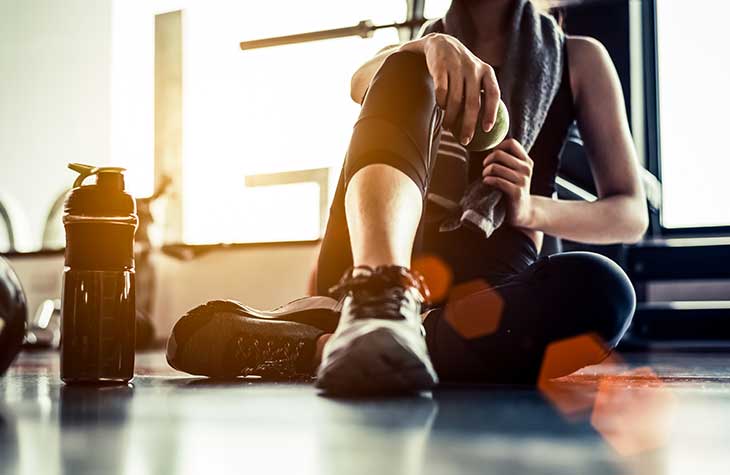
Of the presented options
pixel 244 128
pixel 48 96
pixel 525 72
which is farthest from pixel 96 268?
pixel 48 96

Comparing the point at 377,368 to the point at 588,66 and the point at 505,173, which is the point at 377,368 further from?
the point at 588,66

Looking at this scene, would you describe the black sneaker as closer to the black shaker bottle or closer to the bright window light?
the black shaker bottle

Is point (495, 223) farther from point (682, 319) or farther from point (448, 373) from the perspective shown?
point (682, 319)

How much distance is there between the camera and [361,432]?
1.97 ft

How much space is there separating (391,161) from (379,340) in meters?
0.26

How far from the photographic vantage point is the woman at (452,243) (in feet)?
2.81

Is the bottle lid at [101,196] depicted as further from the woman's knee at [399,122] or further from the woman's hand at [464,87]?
the woman's hand at [464,87]

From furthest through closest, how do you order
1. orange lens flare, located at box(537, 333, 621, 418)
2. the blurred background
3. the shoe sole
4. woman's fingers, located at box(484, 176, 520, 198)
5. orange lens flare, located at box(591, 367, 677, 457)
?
the blurred background, woman's fingers, located at box(484, 176, 520, 198), orange lens flare, located at box(537, 333, 621, 418), the shoe sole, orange lens flare, located at box(591, 367, 677, 457)

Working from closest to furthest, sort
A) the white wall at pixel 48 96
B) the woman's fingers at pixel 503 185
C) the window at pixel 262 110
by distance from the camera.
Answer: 1. the woman's fingers at pixel 503 185
2. the window at pixel 262 110
3. the white wall at pixel 48 96

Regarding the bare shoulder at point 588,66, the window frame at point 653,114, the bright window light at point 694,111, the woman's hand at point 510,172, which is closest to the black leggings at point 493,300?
the woman's hand at point 510,172

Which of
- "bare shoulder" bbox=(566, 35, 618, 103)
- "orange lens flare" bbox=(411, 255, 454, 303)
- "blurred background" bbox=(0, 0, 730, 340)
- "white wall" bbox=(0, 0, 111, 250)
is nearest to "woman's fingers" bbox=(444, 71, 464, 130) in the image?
"orange lens flare" bbox=(411, 255, 454, 303)

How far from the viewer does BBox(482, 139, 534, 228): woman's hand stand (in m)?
1.17

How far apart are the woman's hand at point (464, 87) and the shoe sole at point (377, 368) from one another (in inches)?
11.5

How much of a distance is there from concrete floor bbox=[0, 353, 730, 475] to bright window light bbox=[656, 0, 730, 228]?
7.51 ft
